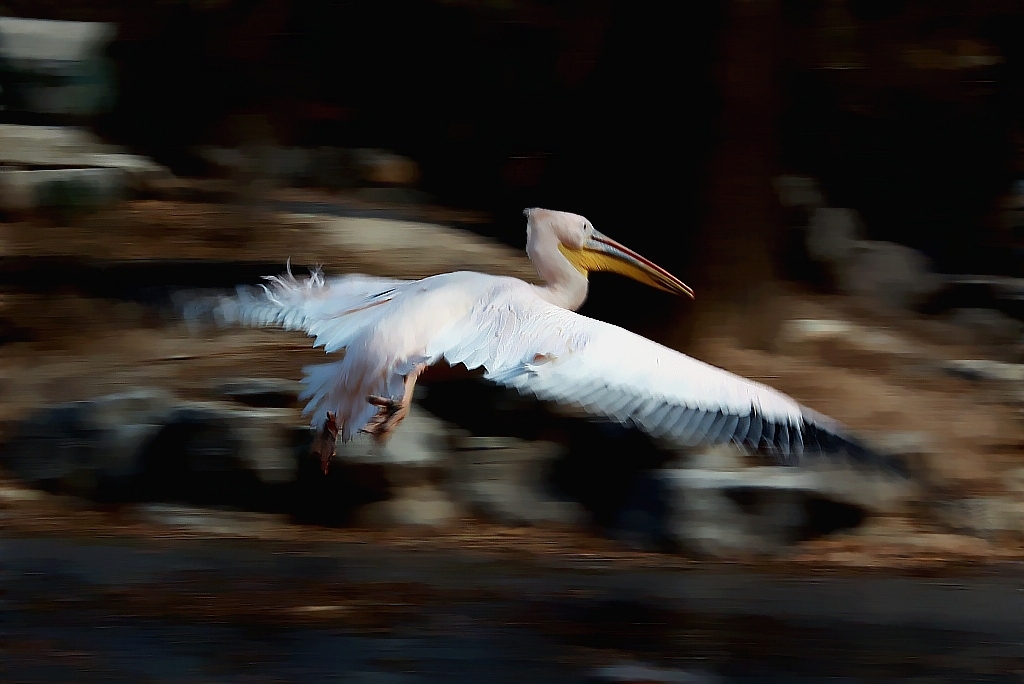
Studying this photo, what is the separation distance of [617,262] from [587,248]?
180mm

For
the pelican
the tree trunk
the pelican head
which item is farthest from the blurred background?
the pelican head

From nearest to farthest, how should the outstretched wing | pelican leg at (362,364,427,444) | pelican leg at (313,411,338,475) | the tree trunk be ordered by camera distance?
1. the outstretched wing
2. pelican leg at (362,364,427,444)
3. pelican leg at (313,411,338,475)
4. the tree trunk

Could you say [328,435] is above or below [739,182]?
below

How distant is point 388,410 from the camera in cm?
439

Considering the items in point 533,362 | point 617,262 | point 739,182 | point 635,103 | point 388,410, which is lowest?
point 388,410

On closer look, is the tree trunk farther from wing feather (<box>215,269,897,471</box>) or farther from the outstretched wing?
the outstretched wing

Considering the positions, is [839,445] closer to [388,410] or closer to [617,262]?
[388,410]

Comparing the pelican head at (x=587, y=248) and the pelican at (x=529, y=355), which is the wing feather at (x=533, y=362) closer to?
the pelican at (x=529, y=355)

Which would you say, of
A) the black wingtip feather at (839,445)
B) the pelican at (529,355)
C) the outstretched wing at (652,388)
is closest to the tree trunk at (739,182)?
the pelican at (529,355)

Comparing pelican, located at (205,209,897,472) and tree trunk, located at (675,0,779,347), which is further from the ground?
tree trunk, located at (675,0,779,347)

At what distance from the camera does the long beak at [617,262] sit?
5.26 m

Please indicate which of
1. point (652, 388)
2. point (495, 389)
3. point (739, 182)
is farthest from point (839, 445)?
point (739, 182)

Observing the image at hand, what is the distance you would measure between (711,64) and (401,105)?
5.64 meters

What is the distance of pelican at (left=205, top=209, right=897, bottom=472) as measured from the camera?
4039 mm
